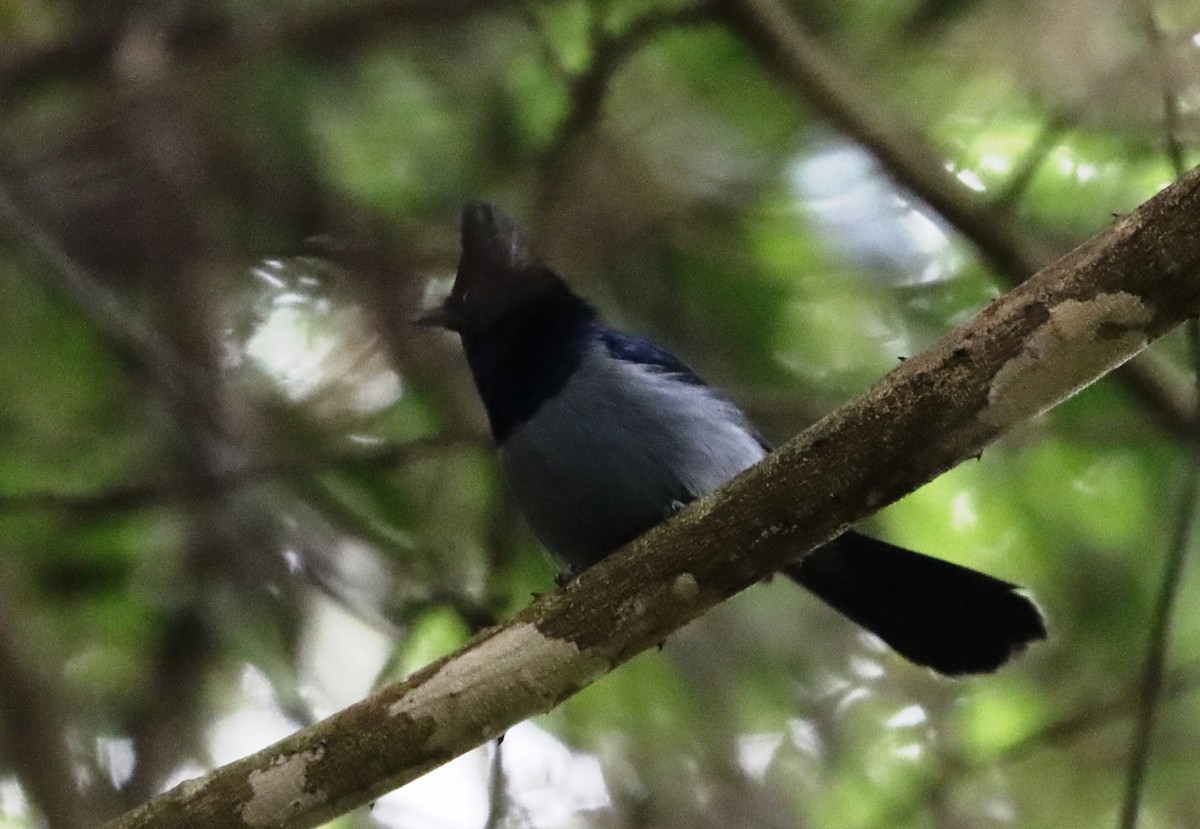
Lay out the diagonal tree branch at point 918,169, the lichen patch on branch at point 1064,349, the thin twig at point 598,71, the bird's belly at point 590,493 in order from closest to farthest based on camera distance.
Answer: the lichen patch on branch at point 1064,349 < the bird's belly at point 590,493 < the diagonal tree branch at point 918,169 < the thin twig at point 598,71

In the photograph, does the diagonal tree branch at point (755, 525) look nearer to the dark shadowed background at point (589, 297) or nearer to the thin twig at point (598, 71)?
the dark shadowed background at point (589, 297)

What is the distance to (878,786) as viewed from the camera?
4.34m

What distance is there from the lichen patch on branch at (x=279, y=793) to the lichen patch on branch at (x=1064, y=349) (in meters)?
1.28

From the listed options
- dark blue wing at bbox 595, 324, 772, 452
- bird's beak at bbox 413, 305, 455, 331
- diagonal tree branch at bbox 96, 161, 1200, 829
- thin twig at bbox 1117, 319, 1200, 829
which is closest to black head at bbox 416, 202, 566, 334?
bird's beak at bbox 413, 305, 455, 331

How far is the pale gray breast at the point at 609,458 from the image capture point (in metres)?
3.06

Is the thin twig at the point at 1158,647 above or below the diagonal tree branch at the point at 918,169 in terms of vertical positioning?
below

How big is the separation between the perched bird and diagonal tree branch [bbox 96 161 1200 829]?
575 mm

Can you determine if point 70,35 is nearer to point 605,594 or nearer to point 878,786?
point 605,594

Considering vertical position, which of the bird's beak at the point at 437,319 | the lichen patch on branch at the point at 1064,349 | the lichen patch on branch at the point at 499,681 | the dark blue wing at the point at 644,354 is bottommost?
the lichen patch on branch at the point at 499,681

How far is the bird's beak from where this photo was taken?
3.78 metres

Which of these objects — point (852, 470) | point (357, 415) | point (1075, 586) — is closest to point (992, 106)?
point (1075, 586)

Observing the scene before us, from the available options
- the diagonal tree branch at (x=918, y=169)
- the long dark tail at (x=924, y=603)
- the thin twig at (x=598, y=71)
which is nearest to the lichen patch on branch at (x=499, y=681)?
the long dark tail at (x=924, y=603)

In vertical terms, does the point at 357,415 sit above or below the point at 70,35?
below

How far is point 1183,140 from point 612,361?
1.98 metres
